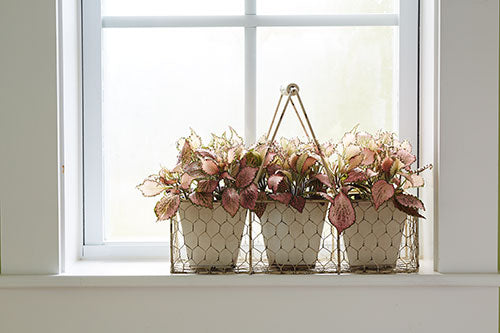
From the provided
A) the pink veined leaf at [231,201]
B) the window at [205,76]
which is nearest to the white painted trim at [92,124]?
the window at [205,76]

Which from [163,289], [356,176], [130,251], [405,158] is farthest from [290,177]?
[130,251]

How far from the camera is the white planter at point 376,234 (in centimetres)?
118

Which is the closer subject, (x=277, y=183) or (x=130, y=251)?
(x=277, y=183)

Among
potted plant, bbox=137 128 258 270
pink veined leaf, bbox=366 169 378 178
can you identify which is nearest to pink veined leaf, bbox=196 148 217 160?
potted plant, bbox=137 128 258 270

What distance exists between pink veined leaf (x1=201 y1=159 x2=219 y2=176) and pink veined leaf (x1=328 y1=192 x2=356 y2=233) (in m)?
0.25

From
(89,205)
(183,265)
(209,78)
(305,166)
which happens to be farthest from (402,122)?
(89,205)

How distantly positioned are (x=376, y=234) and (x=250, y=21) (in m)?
0.60

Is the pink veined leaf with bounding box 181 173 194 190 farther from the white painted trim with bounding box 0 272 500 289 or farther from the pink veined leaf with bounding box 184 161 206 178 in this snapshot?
the white painted trim with bounding box 0 272 500 289

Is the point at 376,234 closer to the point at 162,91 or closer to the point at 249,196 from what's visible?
the point at 249,196

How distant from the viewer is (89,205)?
4.57 ft

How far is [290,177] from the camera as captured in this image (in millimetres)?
1164

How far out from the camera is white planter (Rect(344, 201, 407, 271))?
118 centimetres
